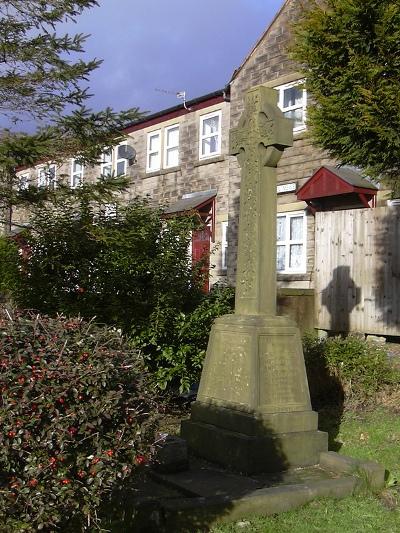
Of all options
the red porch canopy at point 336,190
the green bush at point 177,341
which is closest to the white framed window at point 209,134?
the red porch canopy at point 336,190

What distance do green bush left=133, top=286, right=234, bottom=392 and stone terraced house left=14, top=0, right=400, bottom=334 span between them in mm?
4802

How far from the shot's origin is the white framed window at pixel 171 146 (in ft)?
74.2

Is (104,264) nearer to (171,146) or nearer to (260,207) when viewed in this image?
(260,207)

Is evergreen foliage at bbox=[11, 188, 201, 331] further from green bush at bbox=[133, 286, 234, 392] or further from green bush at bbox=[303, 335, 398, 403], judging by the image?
green bush at bbox=[303, 335, 398, 403]

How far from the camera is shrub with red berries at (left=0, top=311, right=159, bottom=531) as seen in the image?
11.2ft

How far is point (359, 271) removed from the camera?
14.0m

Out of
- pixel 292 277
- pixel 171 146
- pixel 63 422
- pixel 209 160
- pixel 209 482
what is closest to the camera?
pixel 63 422

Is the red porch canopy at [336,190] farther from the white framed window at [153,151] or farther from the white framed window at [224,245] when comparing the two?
the white framed window at [153,151]

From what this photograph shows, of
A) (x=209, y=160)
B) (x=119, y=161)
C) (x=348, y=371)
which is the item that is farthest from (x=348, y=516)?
(x=119, y=161)

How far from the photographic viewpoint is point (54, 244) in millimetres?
9516

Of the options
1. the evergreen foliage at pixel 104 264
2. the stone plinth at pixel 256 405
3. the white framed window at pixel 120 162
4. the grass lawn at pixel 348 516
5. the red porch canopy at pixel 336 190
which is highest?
the white framed window at pixel 120 162

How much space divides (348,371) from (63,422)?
21.4 ft

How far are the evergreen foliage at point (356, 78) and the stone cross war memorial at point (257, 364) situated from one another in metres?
1.81

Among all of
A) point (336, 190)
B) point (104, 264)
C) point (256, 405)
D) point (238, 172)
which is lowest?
point (256, 405)
